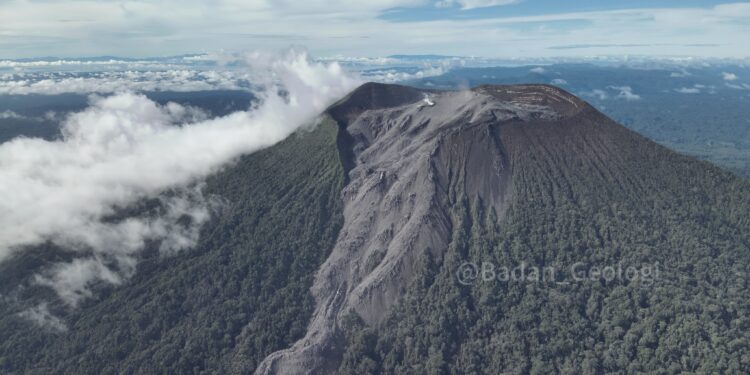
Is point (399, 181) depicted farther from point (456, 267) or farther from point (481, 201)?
point (456, 267)

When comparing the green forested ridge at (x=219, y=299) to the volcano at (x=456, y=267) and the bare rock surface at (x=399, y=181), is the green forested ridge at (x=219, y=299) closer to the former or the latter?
the volcano at (x=456, y=267)

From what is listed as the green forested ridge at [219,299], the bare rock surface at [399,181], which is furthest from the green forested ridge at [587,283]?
the green forested ridge at [219,299]

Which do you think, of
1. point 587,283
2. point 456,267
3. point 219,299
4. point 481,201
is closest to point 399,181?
point 481,201

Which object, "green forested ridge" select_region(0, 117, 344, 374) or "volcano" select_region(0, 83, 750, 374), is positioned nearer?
"volcano" select_region(0, 83, 750, 374)

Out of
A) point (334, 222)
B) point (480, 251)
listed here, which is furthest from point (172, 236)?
point (480, 251)

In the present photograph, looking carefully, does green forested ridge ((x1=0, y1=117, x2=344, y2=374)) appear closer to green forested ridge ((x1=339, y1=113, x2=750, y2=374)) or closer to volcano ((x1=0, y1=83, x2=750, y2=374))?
volcano ((x1=0, y1=83, x2=750, y2=374))

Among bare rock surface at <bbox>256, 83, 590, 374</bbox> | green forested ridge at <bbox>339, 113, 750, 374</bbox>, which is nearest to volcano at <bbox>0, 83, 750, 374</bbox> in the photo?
green forested ridge at <bbox>339, 113, 750, 374</bbox>

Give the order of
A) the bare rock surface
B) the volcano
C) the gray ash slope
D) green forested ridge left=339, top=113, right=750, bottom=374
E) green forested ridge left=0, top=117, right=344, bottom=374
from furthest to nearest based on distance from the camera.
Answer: the bare rock surface → green forested ridge left=0, top=117, right=344, bottom=374 → the gray ash slope → the volcano → green forested ridge left=339, top=113, right=750, bottom=374
